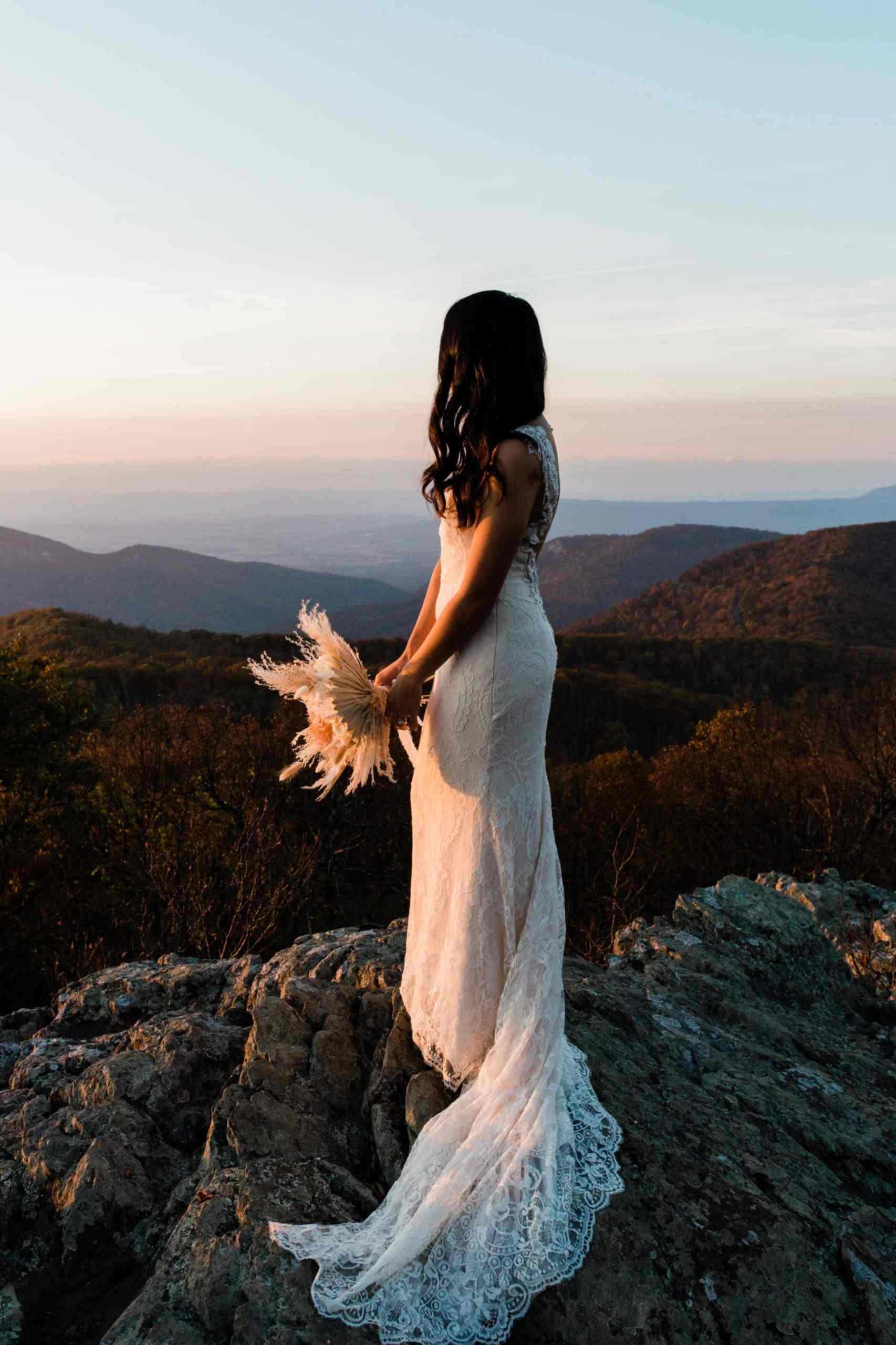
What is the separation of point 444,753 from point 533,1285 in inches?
79.2

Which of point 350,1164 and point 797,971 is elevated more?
point 350,1164

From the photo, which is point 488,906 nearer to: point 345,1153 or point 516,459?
point 345,1153

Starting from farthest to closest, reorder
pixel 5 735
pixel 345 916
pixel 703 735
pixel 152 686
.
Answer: pixel 152 686 → pixel 703 735 → pixel 345 916 → pixel 5 735

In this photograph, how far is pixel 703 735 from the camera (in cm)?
3275

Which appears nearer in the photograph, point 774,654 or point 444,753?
point 444,753

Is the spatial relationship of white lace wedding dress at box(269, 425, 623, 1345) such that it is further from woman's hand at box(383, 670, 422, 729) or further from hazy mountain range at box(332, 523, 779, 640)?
hazy mountain range at box(332, 523, 779, 640)

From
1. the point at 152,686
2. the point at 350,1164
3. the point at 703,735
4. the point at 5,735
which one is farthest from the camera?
the point at 152,686

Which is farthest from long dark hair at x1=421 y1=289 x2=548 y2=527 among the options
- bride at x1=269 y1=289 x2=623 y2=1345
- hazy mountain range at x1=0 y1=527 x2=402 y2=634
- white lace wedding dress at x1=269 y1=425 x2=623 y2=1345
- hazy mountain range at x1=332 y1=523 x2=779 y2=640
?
hazy mountain range at x1=0 y1=527 x2=402 y2=634

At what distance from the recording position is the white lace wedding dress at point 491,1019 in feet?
9.75

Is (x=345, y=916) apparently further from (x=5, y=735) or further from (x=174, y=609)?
(x=174, y=609)

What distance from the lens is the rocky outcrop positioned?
297cm

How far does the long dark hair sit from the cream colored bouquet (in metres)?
0.83

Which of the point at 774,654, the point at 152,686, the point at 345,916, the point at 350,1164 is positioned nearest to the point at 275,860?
the point at 345,916

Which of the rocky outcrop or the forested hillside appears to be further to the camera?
the forested hillside
